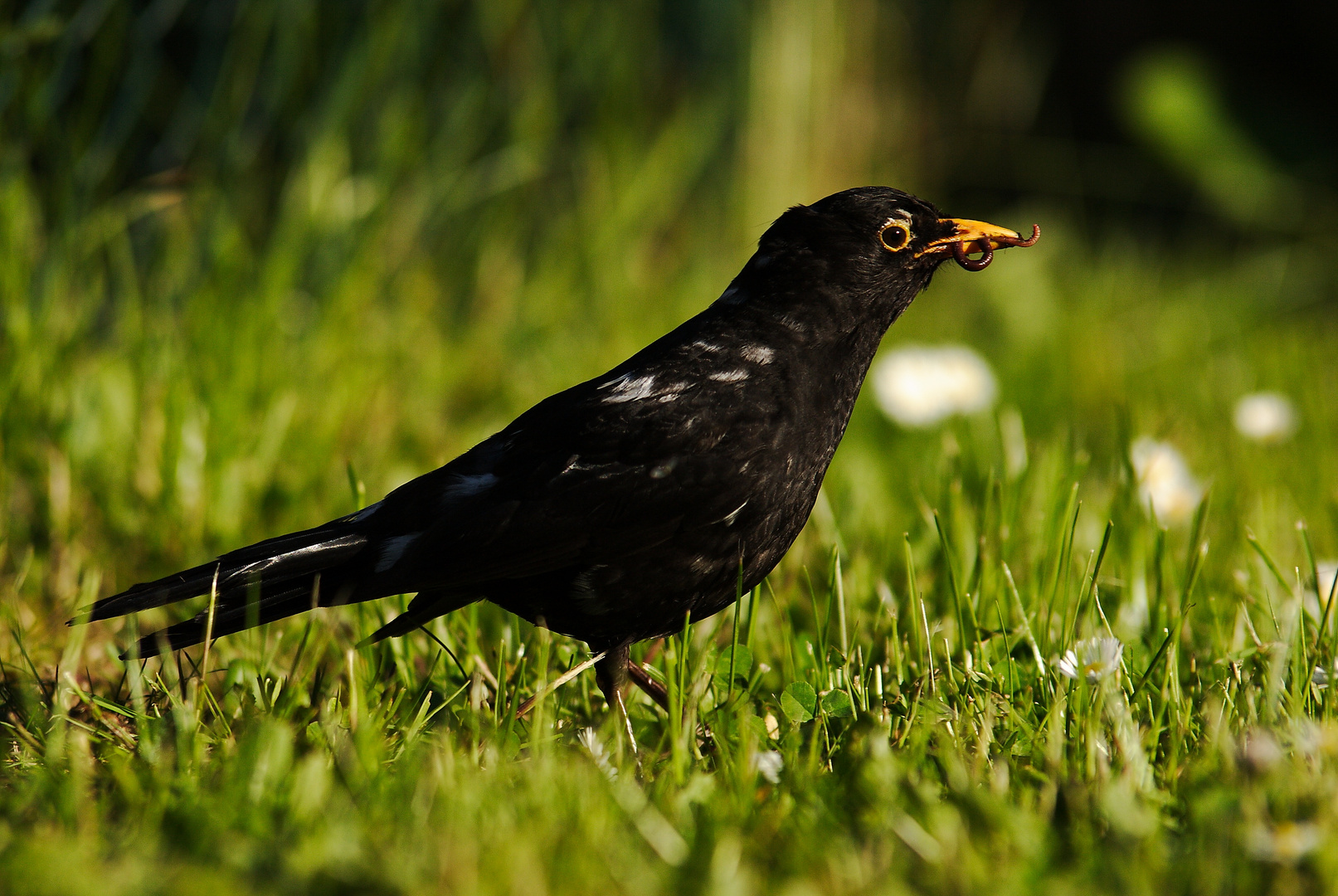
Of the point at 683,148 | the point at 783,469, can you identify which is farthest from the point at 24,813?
the point at 683,148

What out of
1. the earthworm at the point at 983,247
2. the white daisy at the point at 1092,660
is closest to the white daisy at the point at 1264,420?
the earthworm at the point at 983,247

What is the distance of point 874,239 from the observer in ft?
8.23

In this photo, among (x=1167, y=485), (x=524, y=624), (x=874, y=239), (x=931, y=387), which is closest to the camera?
(x=874, y=239)

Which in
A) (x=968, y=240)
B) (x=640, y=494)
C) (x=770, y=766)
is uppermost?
(x=968, y=240)

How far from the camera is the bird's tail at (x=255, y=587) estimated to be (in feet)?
7.43

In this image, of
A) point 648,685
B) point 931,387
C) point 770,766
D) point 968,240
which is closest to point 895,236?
point 968,240

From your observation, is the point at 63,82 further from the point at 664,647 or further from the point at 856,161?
the point at 856,161

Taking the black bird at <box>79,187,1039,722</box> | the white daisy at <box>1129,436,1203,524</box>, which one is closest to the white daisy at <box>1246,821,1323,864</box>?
the black bird at <box>79,187,1039,722</box>

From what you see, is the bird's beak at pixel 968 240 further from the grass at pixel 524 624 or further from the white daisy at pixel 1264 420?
the white daisy at pixel 1264 420

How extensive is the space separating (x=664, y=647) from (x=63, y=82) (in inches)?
113

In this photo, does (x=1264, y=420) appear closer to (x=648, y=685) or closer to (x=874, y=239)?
(x=874, y=239)

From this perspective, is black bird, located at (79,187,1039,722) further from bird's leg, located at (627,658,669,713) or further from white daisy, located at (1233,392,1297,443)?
white daisy, located at (1233,392,1297,443)

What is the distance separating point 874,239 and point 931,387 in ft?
6.13

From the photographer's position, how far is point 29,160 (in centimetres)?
387
